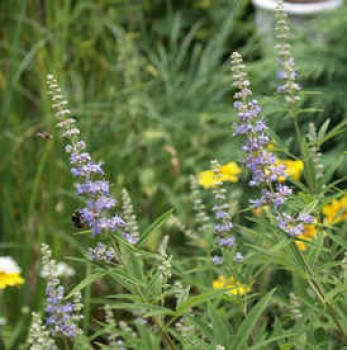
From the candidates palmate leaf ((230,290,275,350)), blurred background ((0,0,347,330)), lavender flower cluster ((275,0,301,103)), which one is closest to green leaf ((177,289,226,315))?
palmate leaf ((230,290,275,350))

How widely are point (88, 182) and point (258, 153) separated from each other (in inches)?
13.7

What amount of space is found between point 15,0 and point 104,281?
6.86 feet

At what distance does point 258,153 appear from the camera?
1.66m

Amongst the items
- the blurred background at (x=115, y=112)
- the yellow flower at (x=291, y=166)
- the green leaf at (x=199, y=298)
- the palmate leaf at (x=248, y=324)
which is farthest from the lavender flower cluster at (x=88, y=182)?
the blurred background at (x=115, y=112)

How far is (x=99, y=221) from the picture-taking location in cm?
156

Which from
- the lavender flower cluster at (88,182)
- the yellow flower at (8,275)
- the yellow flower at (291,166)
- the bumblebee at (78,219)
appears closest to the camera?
the lavender flower cluster at (88,182)

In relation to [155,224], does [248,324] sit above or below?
below

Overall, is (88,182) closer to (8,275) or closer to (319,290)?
(319,290)

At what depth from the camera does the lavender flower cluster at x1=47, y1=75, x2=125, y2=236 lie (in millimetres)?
1541

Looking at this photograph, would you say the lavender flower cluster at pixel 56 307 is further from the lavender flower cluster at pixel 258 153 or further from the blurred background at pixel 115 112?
the blurred background at pixel 115 112

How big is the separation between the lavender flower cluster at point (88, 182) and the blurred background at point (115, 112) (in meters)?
1.59

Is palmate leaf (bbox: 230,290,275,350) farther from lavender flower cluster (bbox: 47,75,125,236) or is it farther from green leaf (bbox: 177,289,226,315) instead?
lavender flower cluster (bbox: 47,75,125,236)

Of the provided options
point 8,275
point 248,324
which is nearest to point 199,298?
point 248,324

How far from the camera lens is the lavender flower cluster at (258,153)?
64.5 inches
